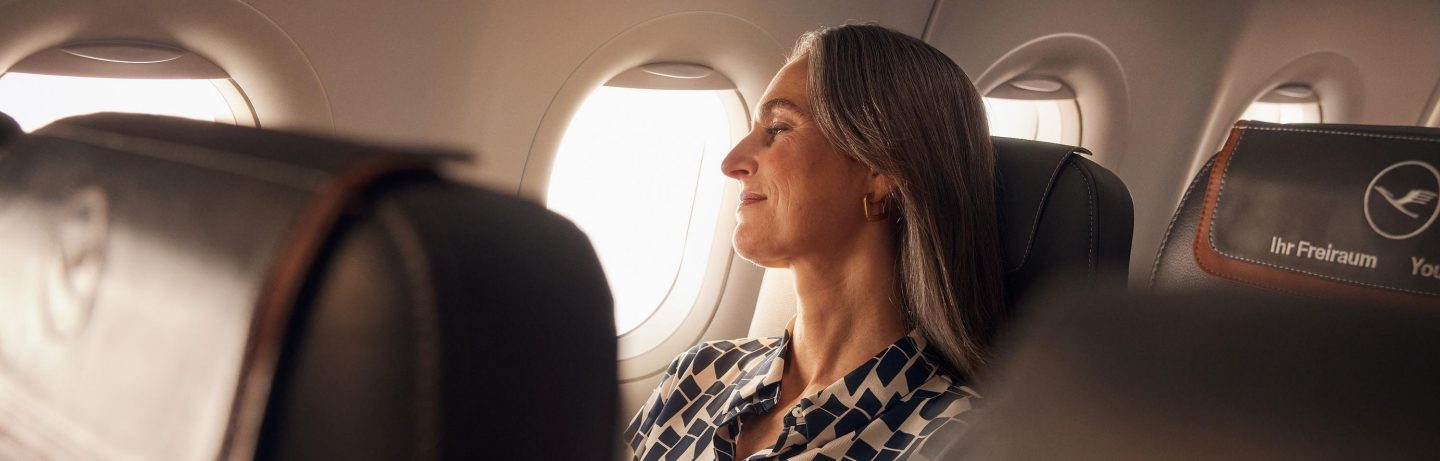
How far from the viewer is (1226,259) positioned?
158cm

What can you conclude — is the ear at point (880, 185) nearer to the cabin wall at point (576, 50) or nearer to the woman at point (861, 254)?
the woman at point (861, 254)

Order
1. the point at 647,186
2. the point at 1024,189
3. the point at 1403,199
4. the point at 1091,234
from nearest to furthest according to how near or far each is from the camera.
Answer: the point at 1403,199, the point at 1091,234, the point at 1024,189, the point at 647,186

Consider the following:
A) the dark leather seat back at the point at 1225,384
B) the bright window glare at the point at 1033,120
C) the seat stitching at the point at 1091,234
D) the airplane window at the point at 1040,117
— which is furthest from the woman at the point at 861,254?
the bright window glare at the point at 1033,120

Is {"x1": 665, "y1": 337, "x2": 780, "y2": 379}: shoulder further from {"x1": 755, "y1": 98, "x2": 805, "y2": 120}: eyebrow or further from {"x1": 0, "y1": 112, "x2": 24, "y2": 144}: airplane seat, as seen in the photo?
{"x1": 0, "y1": 112, "x2": 24, "y2": 144}: airplane seat

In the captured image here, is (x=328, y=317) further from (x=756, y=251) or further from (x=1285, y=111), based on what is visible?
(x=1285, y=111)

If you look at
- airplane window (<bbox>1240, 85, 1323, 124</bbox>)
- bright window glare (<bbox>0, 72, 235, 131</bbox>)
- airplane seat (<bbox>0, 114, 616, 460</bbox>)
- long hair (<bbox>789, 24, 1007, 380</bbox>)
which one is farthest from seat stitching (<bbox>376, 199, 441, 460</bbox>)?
airplane window (<bbox>1240, 85, 1323, 124</bbox>)

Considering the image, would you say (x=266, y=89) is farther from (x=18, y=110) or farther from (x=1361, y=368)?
(x=1361, y=368)

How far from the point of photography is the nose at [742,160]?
1938mm

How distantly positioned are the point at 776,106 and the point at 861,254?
308mm

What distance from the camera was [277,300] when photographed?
0.54 m

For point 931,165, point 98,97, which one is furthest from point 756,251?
point 98,97

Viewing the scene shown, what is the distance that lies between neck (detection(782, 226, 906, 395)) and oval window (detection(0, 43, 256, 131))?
43.1 inches

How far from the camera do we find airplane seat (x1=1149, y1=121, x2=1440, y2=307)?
54.4 inches

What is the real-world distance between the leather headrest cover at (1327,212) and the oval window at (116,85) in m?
1.65
